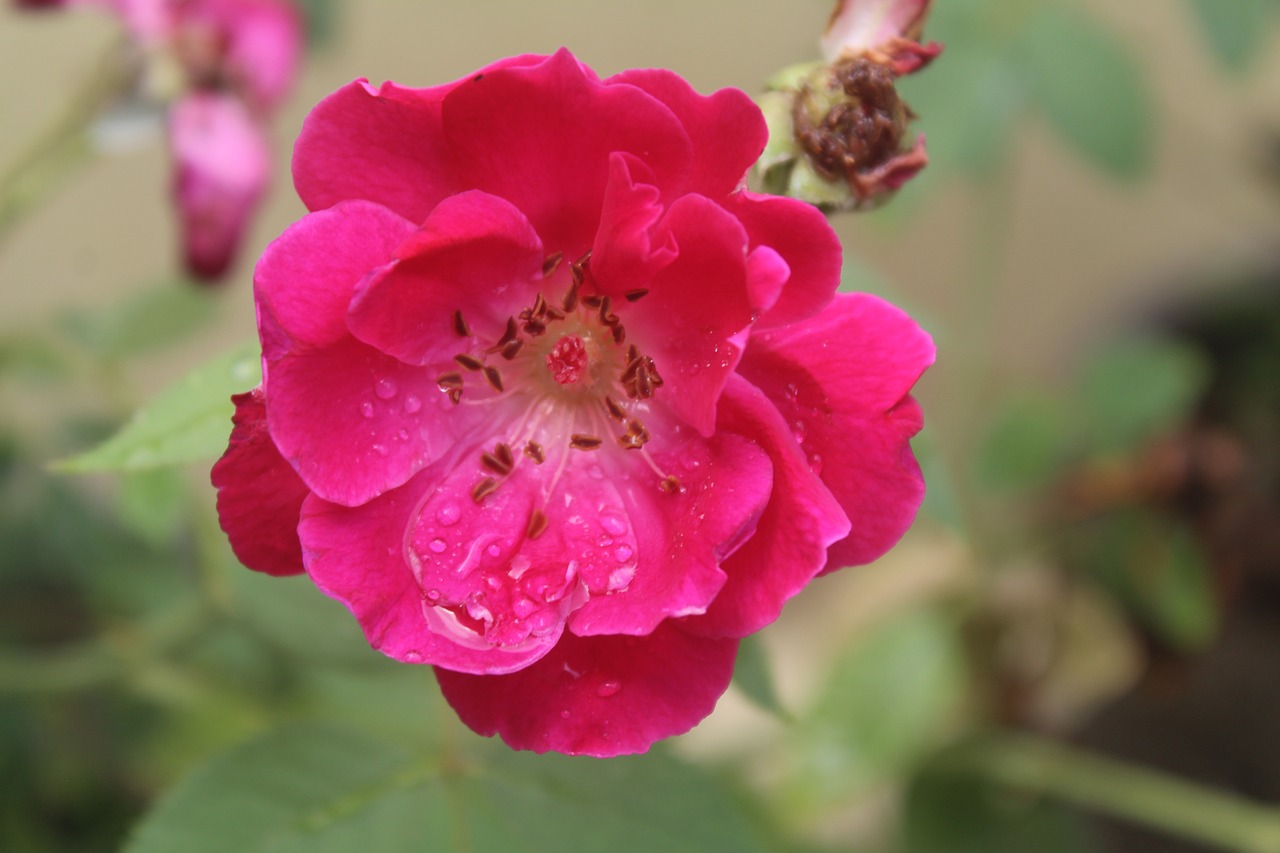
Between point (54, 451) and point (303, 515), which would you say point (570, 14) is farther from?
point (303, 515)

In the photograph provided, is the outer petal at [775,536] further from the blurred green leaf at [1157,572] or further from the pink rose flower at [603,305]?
the blurred green leaf at [1157,572]

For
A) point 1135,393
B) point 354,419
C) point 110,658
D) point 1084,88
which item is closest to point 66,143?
point 110,658

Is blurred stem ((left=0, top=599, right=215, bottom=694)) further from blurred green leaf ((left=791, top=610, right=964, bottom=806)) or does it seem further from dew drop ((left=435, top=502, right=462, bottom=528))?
blurred green leaf ((left=791, top=610, right=964, bottom=806))

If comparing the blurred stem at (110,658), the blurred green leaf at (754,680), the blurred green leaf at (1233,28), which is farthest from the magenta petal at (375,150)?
the blurred green leaf at (1233,28)

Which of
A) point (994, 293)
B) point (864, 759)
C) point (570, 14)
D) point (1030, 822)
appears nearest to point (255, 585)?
point (864, 759)

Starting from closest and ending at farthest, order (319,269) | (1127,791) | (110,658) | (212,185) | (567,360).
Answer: (319,269), (567,360), (212,185), (110,658), (1127,791)

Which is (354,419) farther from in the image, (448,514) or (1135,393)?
(1135,393)
